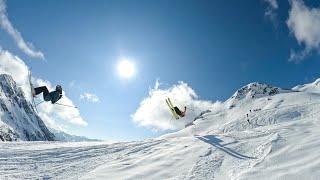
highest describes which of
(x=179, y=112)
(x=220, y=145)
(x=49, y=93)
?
(x=179, y=112)

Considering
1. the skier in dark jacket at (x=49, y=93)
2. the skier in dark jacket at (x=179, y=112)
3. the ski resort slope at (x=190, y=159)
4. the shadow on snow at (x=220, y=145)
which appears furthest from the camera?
the skier in dark jacket at (x=179, y=112)

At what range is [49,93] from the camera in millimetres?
25703

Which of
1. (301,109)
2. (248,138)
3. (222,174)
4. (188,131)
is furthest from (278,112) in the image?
(222,174)

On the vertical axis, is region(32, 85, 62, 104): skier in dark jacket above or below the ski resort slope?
above

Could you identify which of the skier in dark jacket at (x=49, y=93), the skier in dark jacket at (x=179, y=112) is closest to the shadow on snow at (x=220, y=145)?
the skier in dark jacket at (x=49, y=93)

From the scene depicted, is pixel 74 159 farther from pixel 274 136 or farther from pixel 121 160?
pixel 274 136

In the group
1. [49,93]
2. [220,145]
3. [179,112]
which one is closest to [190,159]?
[220,145]

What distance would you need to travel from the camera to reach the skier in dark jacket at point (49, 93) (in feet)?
84.1

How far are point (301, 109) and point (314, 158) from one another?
90299mm

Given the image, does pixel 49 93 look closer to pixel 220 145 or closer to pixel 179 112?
pixel 220 145

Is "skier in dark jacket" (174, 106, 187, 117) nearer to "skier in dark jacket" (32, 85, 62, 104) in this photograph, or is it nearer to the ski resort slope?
the ski resort slope

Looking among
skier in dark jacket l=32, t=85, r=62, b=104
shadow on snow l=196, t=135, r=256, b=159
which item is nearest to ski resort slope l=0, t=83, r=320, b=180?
shadow on snow l=196, t=135, r=256, b=159

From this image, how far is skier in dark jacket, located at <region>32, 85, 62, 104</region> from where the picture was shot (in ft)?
84.1

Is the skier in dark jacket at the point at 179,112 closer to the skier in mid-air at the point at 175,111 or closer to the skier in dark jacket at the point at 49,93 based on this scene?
the skier in mid-air at the point at 175,111
